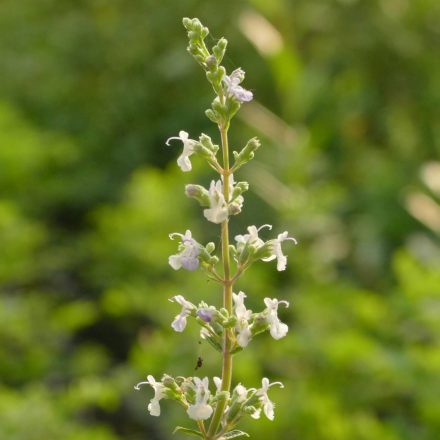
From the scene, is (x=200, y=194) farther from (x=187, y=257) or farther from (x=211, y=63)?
(x=211, y=63)

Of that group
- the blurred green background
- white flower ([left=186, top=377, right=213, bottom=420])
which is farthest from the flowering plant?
the blurred green background

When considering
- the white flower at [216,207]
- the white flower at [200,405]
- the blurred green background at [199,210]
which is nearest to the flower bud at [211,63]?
the white flower at [216,207]

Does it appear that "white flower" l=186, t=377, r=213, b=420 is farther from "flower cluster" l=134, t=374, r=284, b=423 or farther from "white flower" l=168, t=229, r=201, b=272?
"white flower" l=168, t=229, r=201, b=272

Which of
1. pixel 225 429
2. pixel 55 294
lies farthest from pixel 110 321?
pixel 225 429

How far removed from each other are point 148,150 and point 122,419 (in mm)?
2356

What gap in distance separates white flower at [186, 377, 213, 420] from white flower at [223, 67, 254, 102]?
17.5 inches

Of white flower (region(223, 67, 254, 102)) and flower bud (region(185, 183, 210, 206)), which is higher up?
white flower (region(223, 67, 254, 102))

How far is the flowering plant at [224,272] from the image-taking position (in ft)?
5.00

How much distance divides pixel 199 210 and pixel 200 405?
17.0 ft

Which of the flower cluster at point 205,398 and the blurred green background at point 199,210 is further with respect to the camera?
the blurred green background at point 199,210

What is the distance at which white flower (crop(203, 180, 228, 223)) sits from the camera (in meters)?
1.48

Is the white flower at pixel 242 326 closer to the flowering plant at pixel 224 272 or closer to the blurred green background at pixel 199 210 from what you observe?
the flowering plant at pixel 224 272

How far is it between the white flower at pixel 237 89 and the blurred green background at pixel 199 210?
49.7 inches

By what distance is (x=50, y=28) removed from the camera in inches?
330
